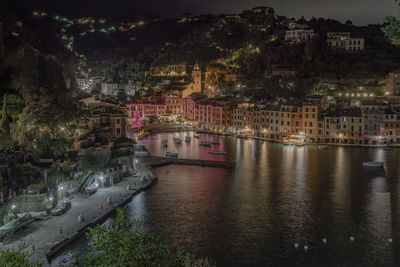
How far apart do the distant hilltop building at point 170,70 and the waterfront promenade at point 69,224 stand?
1284 inches

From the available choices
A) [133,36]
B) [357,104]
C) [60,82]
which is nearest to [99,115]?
[60,82]

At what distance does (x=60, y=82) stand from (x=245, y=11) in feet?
134

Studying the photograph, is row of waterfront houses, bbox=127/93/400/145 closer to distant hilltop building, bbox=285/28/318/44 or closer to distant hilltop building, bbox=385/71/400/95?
distant hilltop building, bbox=385/71/400/95

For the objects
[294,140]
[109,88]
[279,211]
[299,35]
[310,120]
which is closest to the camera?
[279,211]

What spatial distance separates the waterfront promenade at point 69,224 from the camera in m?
9.03

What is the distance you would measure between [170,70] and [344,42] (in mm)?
18264

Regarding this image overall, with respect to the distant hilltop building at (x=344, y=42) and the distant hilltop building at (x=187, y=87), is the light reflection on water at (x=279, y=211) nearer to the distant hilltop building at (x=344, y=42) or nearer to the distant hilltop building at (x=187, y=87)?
the distant hilltop building at (x=187, y=87)

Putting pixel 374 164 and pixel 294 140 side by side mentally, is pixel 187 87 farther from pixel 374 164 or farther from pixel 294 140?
pixel 374 164

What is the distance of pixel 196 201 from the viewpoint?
13914 millimetres

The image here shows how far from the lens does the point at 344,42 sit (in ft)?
130

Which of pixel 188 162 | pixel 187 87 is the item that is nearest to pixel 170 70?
pixel 187 87

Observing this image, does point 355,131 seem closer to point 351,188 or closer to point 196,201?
point 351,188

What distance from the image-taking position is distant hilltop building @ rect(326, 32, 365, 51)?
128ft

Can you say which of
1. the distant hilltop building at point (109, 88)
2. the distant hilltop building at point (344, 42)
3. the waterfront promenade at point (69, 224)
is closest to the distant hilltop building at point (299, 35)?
the distant hilltop building at point (344, 42)
